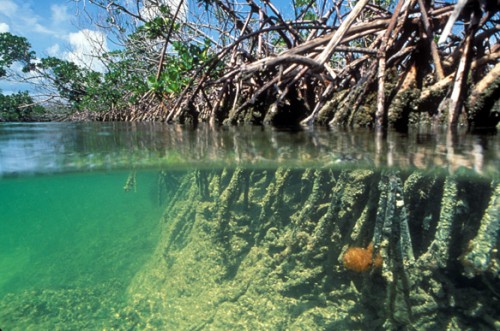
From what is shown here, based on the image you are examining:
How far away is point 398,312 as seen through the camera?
1902 millimetres

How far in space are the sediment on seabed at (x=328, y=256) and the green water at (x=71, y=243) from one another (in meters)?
0.42

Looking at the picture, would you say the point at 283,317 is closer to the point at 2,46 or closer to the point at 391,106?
the point at 391,106

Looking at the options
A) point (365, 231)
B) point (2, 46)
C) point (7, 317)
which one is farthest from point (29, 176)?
point (2, 46)

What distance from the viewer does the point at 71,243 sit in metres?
4.73

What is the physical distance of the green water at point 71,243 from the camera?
2703 mm

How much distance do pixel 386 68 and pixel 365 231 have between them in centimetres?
306

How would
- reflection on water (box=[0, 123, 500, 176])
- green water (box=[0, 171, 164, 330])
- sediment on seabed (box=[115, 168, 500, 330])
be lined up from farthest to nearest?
green water (box=[0, 171, 164, 330]) < reflection on water (box=[0, 123, 500, 176]) < sediment on seabed (box=[115, 168, 500, 330])

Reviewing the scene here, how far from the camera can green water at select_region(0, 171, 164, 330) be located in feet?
8.87

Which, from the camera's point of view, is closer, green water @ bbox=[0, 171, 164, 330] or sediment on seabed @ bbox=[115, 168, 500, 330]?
sediment on seabed @ bbox=[115, 168, 500, 330]

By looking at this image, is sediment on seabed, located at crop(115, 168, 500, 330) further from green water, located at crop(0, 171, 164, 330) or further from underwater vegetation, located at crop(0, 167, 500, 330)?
green water, located at crop(0, 171, 164, 330)

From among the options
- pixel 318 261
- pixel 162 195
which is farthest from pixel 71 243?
pixel 318 261

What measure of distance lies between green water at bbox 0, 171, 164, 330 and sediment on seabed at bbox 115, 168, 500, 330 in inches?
16.3

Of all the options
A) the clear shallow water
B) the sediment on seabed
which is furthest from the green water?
the sediment on seabed

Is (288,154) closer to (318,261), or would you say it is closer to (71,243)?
(318,261)
